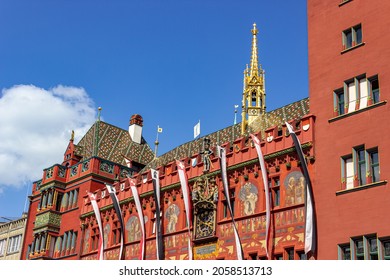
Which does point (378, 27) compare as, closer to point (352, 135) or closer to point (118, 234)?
point (352, 135)

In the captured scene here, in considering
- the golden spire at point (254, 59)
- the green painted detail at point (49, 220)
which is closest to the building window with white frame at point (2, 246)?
the green painted detail at point (49, 220)

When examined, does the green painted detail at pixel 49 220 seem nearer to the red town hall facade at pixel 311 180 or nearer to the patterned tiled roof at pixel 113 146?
the red town hall facade at pixel 311 180

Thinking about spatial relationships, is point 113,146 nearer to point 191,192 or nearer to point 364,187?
point 191,192

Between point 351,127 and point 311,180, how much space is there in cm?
287

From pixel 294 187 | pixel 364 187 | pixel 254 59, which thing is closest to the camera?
pixel 364 187

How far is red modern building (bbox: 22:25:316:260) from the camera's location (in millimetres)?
26859

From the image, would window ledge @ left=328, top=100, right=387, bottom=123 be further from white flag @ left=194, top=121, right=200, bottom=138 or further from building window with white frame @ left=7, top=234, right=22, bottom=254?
building window with white frame @ left=7, top=234, right=22, bottom=254

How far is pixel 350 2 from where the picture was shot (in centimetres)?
2650

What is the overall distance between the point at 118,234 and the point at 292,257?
45.3ft

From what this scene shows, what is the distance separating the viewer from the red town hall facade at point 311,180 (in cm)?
2308

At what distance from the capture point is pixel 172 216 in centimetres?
3275

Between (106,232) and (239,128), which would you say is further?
(239,128)

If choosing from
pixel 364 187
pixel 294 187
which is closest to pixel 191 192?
pixel 294 187

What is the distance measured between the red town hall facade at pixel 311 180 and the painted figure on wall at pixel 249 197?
6 cm
